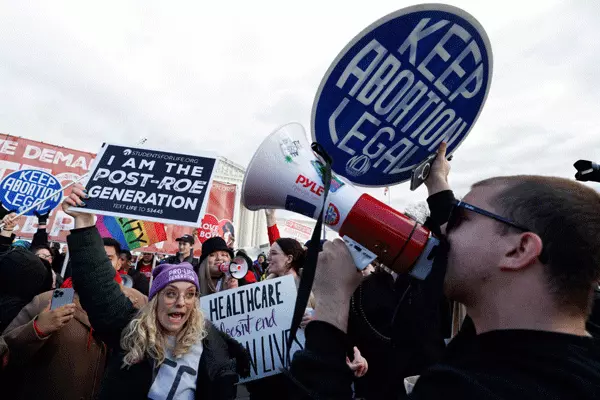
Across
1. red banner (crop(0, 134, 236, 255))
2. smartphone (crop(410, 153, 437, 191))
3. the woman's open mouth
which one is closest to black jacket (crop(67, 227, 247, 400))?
the woman's open mouth

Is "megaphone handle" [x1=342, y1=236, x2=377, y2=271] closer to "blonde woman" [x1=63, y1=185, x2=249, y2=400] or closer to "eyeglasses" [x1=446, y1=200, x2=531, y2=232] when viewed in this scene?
"eyeglasses" [x1=446, y1=200, x2=531, y2=232]

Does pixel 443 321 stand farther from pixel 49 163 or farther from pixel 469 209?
pixel 49 163

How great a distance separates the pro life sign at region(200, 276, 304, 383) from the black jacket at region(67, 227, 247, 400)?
0.57 metres

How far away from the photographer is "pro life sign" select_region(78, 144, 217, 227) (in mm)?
2320

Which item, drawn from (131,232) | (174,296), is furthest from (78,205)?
(131,232)

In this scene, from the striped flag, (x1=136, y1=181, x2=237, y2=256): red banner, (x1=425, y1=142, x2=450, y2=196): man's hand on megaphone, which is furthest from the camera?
(x1=136, y1=181, x2=237, y2=256): red banner

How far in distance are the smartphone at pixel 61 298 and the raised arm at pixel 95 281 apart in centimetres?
30

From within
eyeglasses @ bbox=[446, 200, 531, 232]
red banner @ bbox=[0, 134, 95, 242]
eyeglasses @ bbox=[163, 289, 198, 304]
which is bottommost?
eyeglasses @ bbox=[163, 289, 198, 304]

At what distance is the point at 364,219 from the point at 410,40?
0.57 meters

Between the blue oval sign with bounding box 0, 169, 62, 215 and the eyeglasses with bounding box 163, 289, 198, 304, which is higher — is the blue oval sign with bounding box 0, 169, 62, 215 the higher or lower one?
the higher one

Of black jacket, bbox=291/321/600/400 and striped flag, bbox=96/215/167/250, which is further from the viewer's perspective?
striped flag, bbox=96/215/167/250

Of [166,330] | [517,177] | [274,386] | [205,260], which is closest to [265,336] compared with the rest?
[274,386]

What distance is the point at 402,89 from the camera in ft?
4.07

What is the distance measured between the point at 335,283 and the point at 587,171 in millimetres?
1194
